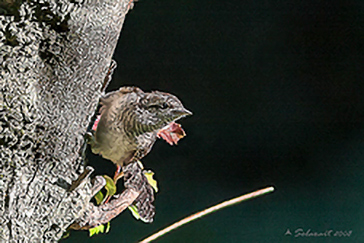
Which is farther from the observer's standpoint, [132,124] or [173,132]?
[173,132]

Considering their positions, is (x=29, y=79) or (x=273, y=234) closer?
(x=29, y=79)

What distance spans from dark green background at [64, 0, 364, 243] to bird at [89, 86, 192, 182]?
751mm

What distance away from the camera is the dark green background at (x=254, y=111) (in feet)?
3.44

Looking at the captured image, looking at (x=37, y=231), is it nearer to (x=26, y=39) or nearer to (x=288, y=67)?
(x=26, y=39)

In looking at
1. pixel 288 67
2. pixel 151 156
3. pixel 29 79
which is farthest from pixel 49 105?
pixel 288 67

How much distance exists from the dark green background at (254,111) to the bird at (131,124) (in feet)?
2.46

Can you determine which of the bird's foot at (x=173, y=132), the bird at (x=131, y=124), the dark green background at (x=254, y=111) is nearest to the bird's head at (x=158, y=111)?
the bird at (x=131, y=124)

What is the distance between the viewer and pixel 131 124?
9.5 inches

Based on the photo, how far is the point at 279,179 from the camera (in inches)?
47.4

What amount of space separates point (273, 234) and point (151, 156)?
20.3 inches

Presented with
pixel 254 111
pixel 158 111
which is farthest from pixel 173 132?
pixel 254 111

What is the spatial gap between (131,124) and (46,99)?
68 millimetres

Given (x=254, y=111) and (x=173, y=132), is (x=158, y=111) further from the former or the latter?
(x=254, y=111)

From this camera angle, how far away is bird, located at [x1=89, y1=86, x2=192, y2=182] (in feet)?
0.79
